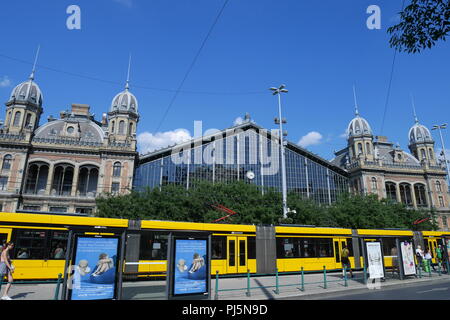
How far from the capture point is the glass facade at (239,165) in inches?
1854

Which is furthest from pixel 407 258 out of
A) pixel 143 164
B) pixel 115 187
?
pixel 143 164

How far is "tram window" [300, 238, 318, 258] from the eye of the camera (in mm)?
20297

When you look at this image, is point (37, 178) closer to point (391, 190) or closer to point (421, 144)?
point (391, 190)

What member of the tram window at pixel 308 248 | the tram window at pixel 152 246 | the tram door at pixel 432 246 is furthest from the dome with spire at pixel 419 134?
the tram window at pixel 152 246

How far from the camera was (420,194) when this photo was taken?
60.0m

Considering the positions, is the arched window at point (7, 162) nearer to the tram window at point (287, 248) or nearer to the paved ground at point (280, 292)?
the paved ground at point (280, 292)

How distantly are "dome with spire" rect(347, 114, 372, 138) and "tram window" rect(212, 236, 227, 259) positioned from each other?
50.3 m

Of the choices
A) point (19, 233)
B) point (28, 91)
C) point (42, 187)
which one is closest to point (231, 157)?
point (42, 187)

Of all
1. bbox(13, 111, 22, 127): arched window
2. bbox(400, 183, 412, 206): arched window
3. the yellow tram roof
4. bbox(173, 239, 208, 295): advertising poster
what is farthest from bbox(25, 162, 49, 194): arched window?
bbox(400, 183, 412, 206): arched window

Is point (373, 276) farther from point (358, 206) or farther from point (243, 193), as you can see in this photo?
point (358, 206)

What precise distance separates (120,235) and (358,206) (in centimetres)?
3488

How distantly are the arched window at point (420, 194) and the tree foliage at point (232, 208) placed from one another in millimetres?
26756

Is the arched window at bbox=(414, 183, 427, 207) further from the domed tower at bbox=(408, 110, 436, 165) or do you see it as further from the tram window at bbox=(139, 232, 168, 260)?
the tram window at bbox=(139, 232, 168, 260)

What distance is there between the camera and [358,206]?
37906 mm
